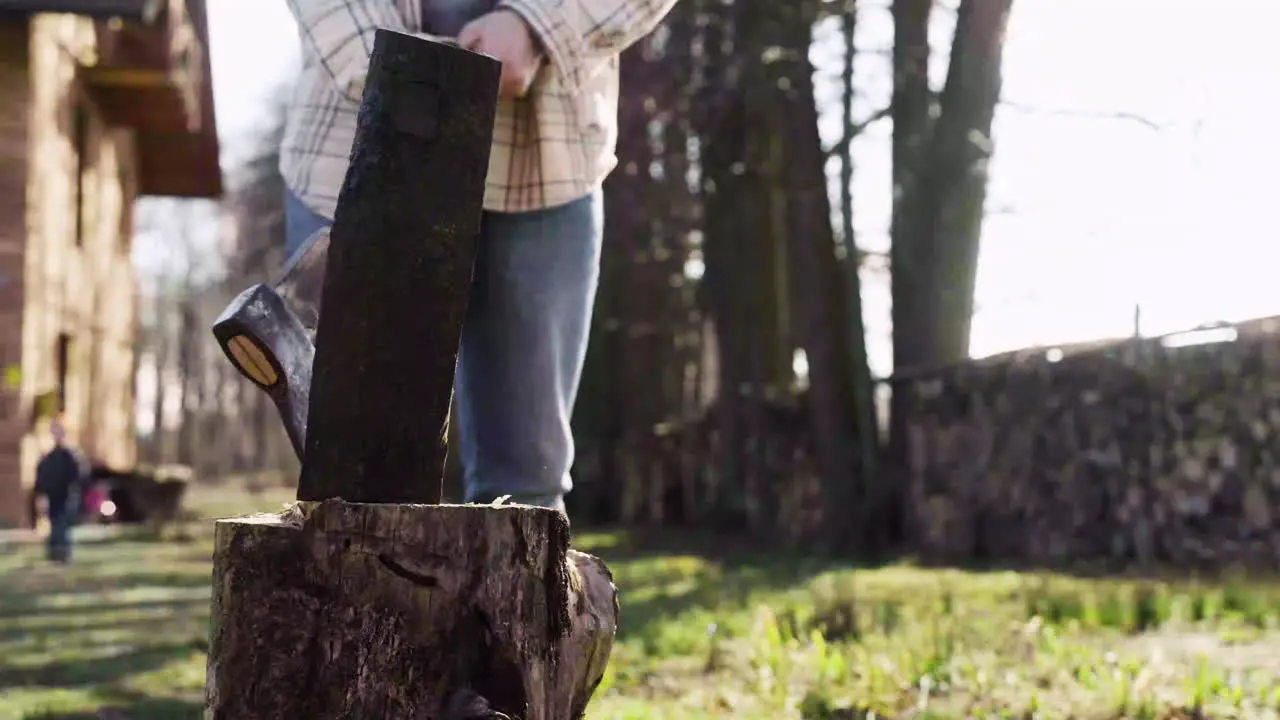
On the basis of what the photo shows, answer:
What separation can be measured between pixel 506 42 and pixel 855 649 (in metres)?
2.91

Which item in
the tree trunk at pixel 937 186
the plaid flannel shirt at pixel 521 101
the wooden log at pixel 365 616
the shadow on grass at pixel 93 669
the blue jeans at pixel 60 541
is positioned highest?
the tree trunk at pixel 937 186

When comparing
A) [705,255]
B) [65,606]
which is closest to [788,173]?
[705,255]

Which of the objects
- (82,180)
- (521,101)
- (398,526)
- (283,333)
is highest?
(82,180)

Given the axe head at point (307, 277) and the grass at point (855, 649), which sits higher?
the axe head at point (307, 277)

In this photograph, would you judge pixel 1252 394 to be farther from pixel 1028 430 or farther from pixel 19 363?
pixel 19 363

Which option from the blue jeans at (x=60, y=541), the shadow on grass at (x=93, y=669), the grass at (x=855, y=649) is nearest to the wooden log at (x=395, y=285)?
the grass at (x=855, y=649)

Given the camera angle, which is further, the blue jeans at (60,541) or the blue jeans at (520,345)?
the blue jeans at (60,541)

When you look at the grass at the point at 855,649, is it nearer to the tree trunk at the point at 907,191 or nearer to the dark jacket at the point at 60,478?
the tree trunk at the point at 907,191

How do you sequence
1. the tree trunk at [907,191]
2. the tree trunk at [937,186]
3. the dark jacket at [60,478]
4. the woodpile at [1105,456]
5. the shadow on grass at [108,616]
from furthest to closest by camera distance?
the dark jacket at [60,478] → the tree trunk at [907,191] → the tree trunk at [937,186] → the woodpile at [1105,456] → the shadow on grass at [108,616]

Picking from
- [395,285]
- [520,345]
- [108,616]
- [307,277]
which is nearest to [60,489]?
[108,616]

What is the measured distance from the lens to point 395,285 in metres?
1.96

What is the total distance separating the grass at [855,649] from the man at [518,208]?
47.9 inches

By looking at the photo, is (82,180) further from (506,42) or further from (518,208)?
(506,42)

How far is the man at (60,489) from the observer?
11.3 meters
